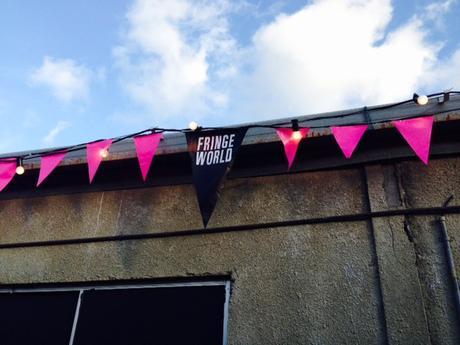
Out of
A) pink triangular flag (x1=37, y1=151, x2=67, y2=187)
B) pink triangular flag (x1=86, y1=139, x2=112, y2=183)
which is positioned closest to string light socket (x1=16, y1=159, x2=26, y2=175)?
pink triangular flag (x1=37, y1=151, x2=67, y2=187)

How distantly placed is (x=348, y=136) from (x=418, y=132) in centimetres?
57

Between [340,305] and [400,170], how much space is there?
1.34 meters

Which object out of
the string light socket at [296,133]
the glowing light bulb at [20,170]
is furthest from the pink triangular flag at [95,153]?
the string light socket at [296,133]

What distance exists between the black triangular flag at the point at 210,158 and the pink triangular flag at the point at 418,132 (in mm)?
1388

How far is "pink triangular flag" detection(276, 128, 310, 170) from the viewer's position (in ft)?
13.0

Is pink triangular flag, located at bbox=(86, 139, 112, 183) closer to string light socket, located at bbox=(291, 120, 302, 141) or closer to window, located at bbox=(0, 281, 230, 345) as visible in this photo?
window, located at bbox=(0, 281, 230, 345)

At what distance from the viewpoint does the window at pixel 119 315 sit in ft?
12.5

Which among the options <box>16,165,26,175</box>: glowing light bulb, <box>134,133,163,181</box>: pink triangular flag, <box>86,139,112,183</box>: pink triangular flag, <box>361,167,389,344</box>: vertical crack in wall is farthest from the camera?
<box>16,165,26,175</box>: glowing light bulb

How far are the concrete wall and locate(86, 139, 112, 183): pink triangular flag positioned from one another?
0.39m

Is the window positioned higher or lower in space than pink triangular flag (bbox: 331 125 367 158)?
lower

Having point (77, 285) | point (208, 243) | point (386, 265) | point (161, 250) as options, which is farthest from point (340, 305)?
point (77, 285)

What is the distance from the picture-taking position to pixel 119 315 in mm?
4008

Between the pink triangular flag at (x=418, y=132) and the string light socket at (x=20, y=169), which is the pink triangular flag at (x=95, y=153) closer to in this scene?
the string light socket at (x=20, y=169)

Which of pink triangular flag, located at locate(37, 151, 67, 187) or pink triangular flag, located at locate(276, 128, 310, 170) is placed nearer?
pink triangular flag, located at locate(276, 128, 310, 170)
